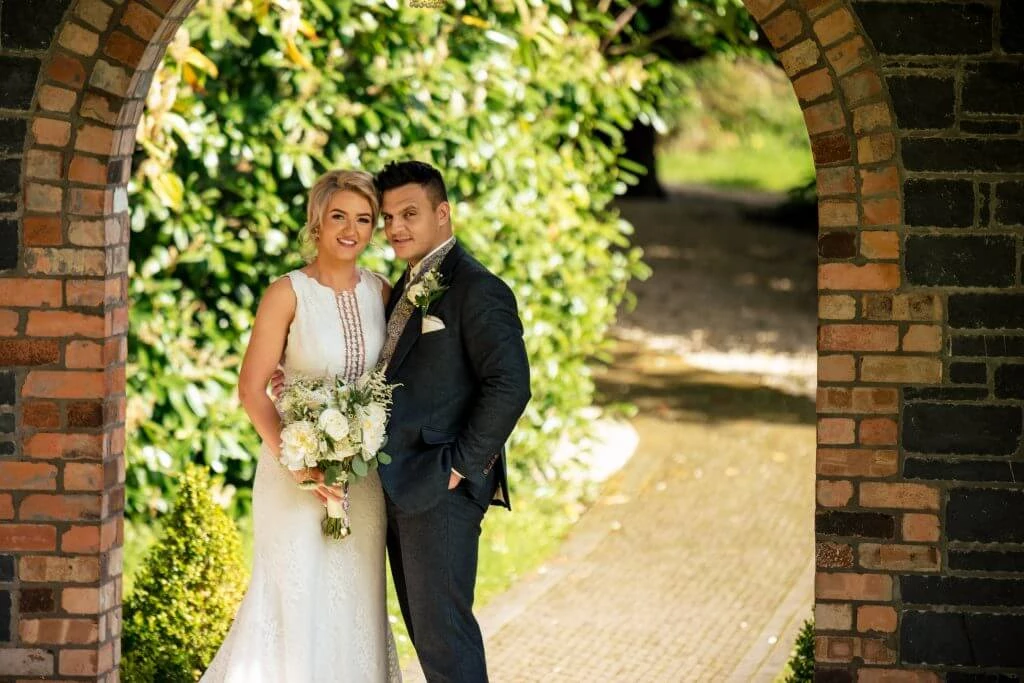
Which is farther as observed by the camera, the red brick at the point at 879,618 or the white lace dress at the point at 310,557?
the white lace dress at the point at 310,557

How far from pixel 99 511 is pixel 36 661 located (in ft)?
1.69

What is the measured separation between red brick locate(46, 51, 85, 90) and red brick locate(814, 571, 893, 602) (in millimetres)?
2658

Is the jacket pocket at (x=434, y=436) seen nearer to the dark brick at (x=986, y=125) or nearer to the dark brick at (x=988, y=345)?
the dark brick at (x=988, y=345)

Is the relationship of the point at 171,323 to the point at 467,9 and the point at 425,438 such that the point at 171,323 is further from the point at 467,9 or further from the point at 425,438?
the point at 425,438

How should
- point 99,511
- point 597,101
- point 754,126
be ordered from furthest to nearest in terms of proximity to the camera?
point 754,126
point 597,101
point 99,511

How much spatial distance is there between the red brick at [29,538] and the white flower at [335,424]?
1.01 meters

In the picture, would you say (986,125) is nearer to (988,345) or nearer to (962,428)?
(988,345)

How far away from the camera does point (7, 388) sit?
488cm

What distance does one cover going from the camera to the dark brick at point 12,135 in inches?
188

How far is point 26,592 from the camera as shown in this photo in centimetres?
494

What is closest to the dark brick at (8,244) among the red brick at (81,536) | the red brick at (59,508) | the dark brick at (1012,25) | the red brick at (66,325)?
the red brick at (66,325)

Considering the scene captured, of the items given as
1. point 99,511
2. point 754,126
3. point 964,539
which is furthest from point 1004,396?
point 754,126

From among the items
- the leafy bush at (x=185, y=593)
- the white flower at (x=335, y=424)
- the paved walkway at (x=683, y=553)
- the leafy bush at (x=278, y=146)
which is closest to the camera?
the white flower at (x=335, y=424)

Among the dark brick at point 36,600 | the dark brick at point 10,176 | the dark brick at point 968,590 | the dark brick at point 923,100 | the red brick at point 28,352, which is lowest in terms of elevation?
the dark brick at point 36,600
